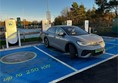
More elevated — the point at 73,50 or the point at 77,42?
the point at 77,42

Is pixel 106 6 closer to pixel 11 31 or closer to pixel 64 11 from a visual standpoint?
pixel 64 11

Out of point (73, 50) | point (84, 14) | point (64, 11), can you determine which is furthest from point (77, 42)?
point (64, 11)

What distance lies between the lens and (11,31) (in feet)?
31.6

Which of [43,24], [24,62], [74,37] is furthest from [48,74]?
[43,24]

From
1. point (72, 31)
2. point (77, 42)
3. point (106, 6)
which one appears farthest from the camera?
point (106, 6)

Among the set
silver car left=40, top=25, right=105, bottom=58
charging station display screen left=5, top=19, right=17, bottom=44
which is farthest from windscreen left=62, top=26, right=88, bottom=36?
charging station display screen left=5, top=19, right=17, bottom=44

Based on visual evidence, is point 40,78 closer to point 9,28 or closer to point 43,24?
point 9,28

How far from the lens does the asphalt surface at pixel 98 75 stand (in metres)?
4.04

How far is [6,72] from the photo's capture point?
501cm

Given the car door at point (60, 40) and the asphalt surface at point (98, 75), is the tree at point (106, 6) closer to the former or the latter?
the car door at point (60, 40)

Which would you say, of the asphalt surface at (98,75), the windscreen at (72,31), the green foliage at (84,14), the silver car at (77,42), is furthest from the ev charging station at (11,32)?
the green foliage at (84,14)

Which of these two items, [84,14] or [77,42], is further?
[84,14]

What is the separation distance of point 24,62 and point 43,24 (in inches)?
233

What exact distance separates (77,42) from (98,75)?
1806mm
